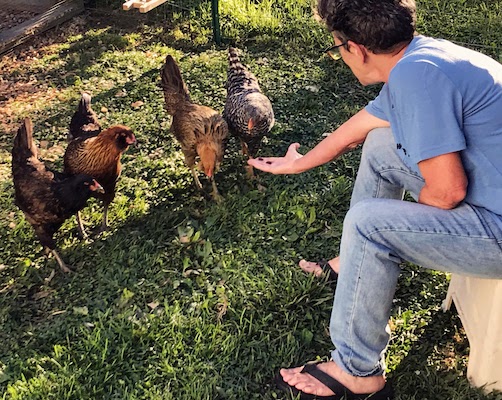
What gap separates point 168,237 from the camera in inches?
138

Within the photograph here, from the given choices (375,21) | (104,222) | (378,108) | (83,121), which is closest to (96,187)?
(104,222)

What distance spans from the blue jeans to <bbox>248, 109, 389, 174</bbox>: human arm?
0.29 meters

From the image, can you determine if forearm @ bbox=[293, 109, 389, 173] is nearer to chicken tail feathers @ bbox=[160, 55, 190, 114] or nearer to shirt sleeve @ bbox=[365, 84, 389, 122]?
shirt sleeve @ bbox=[365, 84, 389, 122]

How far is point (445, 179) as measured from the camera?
1.85m

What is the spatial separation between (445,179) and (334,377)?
969 millimetres

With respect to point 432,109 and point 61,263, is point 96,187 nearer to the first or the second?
point 61,263

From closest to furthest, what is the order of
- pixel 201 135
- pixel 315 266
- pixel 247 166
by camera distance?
1. pixel 315 266
2. pixel 201 135
3. pixel 247 166

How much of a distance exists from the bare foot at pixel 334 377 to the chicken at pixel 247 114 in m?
1.84

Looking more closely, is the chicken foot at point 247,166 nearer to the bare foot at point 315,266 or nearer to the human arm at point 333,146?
the bare foot at point 315,266

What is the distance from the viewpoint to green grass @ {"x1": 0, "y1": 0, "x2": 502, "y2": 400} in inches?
102

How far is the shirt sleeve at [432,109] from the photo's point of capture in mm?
1767

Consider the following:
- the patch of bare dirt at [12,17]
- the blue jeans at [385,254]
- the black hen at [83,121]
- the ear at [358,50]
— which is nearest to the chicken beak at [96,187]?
the black hen at [83,121]

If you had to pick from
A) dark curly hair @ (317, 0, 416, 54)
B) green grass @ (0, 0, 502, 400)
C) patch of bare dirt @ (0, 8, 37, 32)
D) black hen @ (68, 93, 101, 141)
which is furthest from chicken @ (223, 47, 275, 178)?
patch of bare dirt @ (0, 8, 37, 32)

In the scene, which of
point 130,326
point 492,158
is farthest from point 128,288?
point 492,158
